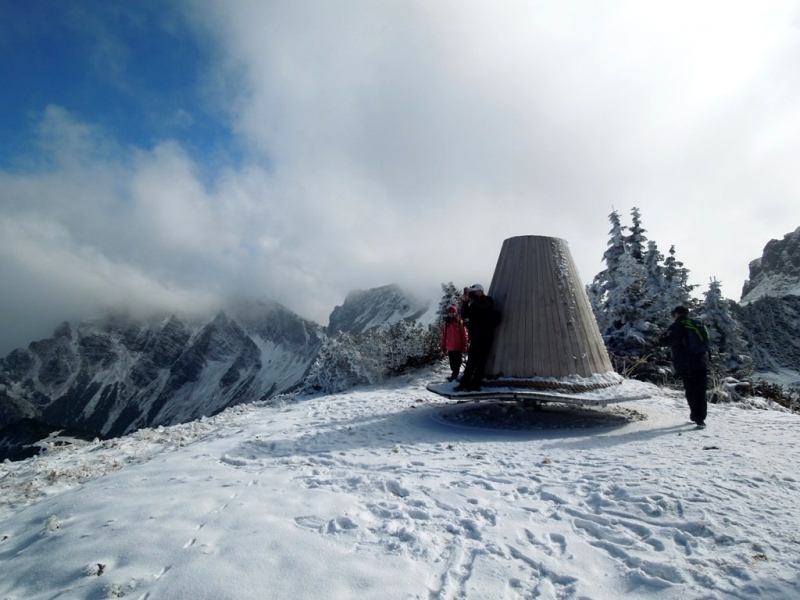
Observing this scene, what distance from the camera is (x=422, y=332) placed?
1159cm

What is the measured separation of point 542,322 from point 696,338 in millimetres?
2076

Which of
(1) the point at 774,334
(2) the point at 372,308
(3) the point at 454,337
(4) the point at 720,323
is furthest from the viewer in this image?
(2) the point at 372,308

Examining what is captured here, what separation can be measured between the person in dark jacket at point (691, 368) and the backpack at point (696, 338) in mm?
29

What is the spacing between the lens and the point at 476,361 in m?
6.93

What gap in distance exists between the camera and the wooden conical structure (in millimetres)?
6527

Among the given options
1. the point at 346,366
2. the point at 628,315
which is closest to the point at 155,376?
the point at 346,366

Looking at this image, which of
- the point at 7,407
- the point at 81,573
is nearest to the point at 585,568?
the point at 81,573

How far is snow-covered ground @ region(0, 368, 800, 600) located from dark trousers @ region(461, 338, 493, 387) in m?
1.58

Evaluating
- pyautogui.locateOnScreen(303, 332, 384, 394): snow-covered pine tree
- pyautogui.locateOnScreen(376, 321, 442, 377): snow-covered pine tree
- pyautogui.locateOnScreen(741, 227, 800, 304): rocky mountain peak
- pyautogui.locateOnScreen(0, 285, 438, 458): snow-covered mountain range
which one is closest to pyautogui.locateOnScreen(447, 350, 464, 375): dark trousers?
pyautogui.locateOnScreen(376, 321, 442, 377): snow-covered pine tree

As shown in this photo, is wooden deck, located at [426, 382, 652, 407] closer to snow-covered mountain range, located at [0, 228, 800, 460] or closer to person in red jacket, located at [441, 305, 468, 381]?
person in red jacket, located at [441, 305, 468, 381]

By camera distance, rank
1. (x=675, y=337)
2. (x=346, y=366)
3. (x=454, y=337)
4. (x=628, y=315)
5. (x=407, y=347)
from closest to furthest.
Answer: (x=675, y=337) < (x=454, y=337) < (x=346, y=366) < (x=407, y=347) < (x=628, y=315)

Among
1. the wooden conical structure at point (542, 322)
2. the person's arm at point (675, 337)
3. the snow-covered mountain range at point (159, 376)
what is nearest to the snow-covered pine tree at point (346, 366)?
the wooden conical structure at point (542, 322)

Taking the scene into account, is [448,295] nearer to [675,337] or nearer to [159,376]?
[675,337]

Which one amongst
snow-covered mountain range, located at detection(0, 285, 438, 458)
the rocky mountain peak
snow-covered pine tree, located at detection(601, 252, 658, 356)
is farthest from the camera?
snow-covered mountain range, located at detection(0, 285, 438, 458)
